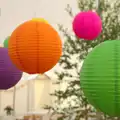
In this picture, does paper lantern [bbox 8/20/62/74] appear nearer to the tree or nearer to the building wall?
the tree

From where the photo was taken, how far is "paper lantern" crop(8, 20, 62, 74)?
7.94 ft

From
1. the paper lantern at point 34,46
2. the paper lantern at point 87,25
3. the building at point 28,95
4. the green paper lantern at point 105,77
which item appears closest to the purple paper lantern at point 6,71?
the paper lantern at point 34,46

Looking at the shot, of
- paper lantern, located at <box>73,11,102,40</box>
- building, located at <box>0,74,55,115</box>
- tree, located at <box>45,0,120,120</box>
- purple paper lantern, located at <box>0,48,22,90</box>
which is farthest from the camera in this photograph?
building, located at <box>0,74,55,115</box>

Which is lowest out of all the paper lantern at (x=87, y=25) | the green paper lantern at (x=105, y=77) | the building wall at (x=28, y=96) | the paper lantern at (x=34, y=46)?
the building wall at (x=28, y=96)

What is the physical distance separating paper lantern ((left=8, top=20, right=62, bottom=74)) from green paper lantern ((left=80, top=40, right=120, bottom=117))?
2.06 feet

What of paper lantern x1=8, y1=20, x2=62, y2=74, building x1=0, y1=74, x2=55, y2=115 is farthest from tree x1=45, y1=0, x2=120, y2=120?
paper lantern x1=8, y1=20, x2=62, y2=74

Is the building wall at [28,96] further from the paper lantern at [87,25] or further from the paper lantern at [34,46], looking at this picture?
the paper lantern at [34,46]

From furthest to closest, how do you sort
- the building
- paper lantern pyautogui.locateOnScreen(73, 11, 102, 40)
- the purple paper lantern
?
the building < paper lantern pyautogui.locateOnScreen(73, 11, 102, 40) < the purple paper lantern

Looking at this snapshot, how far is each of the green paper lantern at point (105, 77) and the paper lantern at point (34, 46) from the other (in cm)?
63

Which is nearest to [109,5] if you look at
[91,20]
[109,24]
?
[109,24]

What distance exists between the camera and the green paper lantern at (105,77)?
5.82 feet

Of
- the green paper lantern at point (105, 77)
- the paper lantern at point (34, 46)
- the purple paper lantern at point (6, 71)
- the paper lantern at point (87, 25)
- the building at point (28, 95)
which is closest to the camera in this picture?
the green paper lantern at point (105, 77)

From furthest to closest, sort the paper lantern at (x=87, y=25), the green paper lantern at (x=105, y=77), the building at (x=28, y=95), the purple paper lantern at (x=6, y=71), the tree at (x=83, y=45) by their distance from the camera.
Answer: the building at (x=28, y=95), the tree at (x=83, y=45), the paper lantern at (x=87, y=25), the purple paper lantern at (x=6, y=71), the green paper lantern at (x=105, y=77)

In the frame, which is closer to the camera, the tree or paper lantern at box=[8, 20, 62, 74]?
paper lantern at box=[8, 20, 62, 74]
